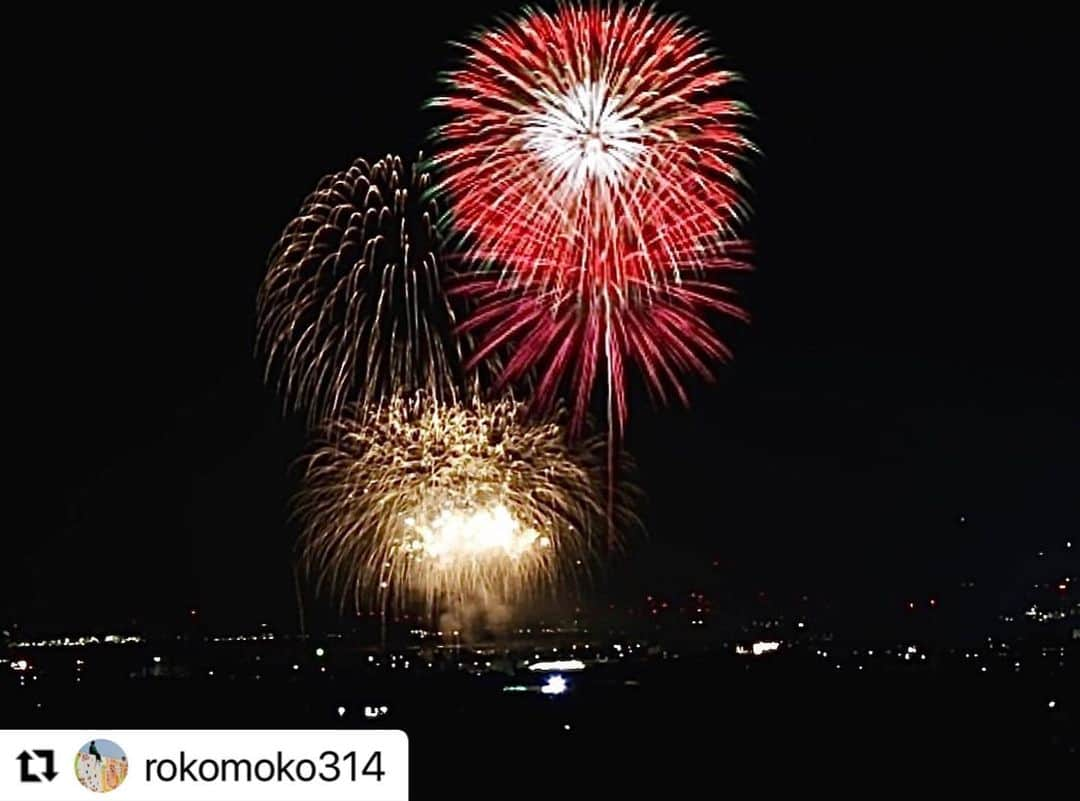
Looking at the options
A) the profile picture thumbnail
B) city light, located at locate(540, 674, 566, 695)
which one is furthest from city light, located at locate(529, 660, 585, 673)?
the profile picture thumbnail

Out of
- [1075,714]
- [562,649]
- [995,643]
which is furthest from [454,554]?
[995,643]

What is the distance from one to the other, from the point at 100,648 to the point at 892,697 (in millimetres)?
56563

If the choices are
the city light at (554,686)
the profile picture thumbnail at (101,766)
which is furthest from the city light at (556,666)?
the profile picture thumbnail at (101,766)

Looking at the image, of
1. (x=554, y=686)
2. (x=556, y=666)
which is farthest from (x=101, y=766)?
(x=556, y=666)

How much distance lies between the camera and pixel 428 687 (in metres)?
36.6

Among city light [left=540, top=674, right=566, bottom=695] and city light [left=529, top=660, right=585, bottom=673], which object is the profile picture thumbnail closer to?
city light [left=540, top=674, right=566, bottom=695]

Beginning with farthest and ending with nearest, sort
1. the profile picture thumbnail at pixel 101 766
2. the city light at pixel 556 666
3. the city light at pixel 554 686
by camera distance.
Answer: the city light at pixel 556 666 → the city light at pixel 554 686 → the profile picture thumbnail at pixel 101 766

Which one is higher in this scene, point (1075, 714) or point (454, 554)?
point (454, 554)

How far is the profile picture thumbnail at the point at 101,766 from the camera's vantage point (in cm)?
1431

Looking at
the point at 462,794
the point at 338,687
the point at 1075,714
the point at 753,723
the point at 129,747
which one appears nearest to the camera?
the point at 129,747

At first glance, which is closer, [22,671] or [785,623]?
[22,671]

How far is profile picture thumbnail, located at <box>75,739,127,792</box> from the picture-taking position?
14312 mm

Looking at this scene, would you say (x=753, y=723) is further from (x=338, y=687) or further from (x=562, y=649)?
(x=562, y=649)

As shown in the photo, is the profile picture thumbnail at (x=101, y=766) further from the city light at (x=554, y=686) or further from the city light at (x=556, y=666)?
the city light at (x=556, y=666)
